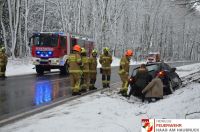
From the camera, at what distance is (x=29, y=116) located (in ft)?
33.9

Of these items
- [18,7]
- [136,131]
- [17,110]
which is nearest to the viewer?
[136,131]

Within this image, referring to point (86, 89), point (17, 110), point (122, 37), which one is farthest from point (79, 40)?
point (122, 37)

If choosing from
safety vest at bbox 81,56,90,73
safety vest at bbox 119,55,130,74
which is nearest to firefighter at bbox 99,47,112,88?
safety vest at bbox 81,56,90,73

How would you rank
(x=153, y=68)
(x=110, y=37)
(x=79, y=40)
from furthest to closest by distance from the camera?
1. (x=110, y=37)
2. (x=79, y=40)
3. (x=153, y=68)

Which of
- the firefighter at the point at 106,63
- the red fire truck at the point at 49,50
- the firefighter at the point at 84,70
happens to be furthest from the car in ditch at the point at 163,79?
the red fire truck at the point at 49,50

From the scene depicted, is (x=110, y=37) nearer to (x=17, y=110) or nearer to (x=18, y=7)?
(x=18, y=7)

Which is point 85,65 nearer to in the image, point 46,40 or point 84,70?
point 84,70

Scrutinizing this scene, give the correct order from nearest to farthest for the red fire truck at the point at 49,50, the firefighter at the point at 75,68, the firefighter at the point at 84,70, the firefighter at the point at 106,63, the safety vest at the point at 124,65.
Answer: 1. the firefighter at the point at 75,68
2. the safety vest at the point at 124,65
3. the firefighter at the point at 84,70
4. the firefighter at the point at 106,63
5. the red fire truck at the point at 49,50

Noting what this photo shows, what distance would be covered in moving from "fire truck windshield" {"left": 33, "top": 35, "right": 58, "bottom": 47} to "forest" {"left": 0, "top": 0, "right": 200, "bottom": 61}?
9304 millimetres

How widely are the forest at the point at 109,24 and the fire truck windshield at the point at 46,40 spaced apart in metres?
9.30

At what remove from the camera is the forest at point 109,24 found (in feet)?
146

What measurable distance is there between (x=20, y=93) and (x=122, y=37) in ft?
168

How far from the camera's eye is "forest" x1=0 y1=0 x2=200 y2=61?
4445cm

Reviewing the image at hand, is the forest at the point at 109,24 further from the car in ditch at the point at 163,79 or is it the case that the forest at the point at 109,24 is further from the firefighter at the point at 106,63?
the car in ditch at the point at 163,79
